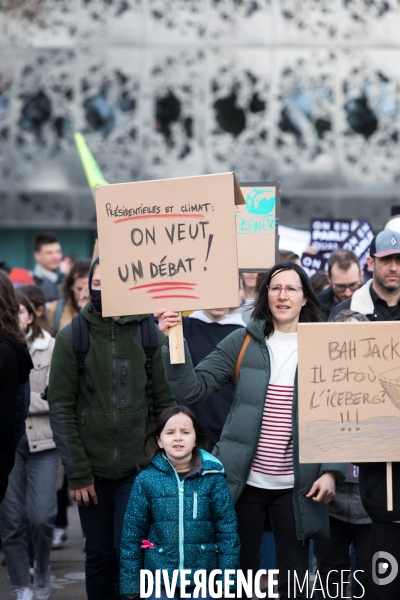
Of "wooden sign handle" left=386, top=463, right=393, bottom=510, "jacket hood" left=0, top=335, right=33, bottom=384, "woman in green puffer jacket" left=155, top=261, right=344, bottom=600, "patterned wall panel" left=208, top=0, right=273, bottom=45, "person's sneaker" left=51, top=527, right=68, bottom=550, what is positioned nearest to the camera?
"wooden sign handle" left=386, top=463, right=393, bottom=510

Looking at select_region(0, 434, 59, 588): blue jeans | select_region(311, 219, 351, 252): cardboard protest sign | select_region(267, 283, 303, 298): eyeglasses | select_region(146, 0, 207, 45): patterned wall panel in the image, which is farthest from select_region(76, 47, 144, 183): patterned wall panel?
select_region(267, 283, 303, 298): eyeglasses

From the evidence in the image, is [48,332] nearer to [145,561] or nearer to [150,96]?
[145,561]

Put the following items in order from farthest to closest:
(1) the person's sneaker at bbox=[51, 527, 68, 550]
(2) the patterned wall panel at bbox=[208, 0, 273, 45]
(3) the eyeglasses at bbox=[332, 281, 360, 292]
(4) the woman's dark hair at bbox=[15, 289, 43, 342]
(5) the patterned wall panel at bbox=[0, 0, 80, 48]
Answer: (5) the patterned wall panel at bbox=[0, 0, 80, 48], (2) the patterned wall panel at bbox=[208, 0, 273, 45], (1) the person's sneaker at bbox=[51, 527, 68, 550], (3) the eyeglasses at bbox=[332, 281, 360, 292], (4) the woman's dark hair at bbox=[15, 289, 43, 342]

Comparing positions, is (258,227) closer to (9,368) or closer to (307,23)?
(9,368)

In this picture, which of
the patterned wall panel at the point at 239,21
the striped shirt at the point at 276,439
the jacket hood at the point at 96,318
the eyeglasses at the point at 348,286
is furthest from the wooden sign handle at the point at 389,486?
the patterned wall panel at the point at 239,21

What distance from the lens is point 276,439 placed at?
4680 mm

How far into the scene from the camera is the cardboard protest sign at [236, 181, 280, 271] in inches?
247

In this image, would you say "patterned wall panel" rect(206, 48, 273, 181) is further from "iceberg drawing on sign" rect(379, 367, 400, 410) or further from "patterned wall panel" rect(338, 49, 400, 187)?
"iceberg drawing on sign" rect(379, 367, 400, 410)

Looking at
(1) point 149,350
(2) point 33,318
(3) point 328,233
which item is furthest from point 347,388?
(3) point 328,233

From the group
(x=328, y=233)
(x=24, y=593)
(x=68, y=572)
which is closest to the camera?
(x=24, y=593)

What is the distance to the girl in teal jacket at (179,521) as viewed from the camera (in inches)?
178

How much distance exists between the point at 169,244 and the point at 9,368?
0.92 metres

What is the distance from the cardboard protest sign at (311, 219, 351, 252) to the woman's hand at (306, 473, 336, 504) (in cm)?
476

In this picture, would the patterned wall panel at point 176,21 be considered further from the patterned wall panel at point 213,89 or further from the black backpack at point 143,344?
the black backpack at point 143,344
